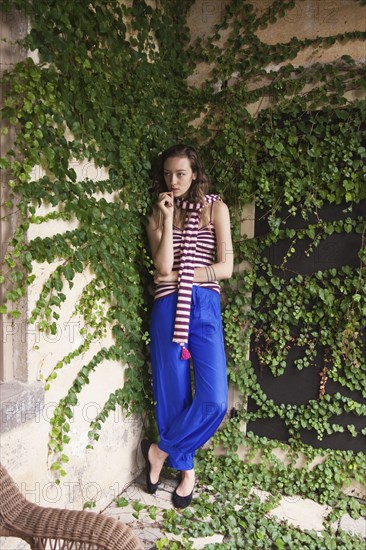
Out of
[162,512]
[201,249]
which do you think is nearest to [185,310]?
[201,249]

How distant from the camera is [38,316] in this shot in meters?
2.09

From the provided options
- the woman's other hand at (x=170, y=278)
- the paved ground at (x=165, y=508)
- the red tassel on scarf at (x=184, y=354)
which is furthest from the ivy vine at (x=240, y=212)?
the red tassel on scarf at (x=184, y=354)

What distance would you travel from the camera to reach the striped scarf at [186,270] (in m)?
2.72

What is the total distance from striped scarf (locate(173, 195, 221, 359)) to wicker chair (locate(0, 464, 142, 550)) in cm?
128

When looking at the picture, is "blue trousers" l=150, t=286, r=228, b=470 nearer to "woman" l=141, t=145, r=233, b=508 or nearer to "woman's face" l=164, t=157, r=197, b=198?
"woman" l=141, t=145, r=233, b=508

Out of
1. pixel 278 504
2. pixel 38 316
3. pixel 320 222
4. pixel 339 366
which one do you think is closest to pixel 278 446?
pixel 278 504

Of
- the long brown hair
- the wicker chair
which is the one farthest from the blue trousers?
the wicker chair

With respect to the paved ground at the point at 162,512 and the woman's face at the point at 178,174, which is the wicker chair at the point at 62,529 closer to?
the paved ground at the point at 162,512

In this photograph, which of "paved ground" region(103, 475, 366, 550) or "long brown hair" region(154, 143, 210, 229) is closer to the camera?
"paved ground" region(103, 475, 366, 550)

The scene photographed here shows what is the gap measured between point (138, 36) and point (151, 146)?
2.11ft

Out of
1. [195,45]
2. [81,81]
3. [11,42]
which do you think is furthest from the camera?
[195,45]

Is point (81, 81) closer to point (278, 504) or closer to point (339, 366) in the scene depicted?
point (339, 366)

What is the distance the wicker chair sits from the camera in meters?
1.51

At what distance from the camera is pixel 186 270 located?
276 cm
